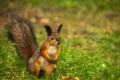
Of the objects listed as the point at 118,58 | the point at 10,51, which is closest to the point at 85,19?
the point at 118,58

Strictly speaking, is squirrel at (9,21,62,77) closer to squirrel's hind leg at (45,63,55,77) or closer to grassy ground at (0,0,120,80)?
squirrel's hind leg at (45,63,55,77)

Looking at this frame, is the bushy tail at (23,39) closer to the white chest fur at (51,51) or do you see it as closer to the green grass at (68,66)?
the green grass at (68,66)

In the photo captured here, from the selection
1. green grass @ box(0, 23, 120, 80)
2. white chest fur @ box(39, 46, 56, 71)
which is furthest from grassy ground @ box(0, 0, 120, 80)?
white chest fur @ box(39, 46, 56, 71)

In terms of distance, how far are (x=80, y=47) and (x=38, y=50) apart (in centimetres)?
301

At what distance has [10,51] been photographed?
7.15 meters

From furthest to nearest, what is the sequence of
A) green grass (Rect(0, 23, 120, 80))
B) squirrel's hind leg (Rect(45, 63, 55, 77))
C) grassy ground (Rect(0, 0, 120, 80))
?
1. grassy ground (Rect(0, 0, 120, 80))
2. green grass (Rect(0, 23, 120, 80))
3. squirrel's hind leg (Rect(45, 63, 55, 77))

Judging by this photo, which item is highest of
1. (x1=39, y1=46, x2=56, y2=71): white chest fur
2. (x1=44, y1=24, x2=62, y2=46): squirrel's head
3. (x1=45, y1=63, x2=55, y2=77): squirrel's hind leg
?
(x1=44, y1=24, x2=62, y2=46): squirrel's head

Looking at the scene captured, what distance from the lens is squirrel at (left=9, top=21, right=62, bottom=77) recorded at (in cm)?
583

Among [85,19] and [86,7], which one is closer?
[85,19]

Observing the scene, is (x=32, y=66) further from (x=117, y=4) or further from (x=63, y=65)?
(x=117, y=4)

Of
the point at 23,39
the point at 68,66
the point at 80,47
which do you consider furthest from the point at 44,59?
the point at 80,47

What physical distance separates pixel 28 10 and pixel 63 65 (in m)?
4.92

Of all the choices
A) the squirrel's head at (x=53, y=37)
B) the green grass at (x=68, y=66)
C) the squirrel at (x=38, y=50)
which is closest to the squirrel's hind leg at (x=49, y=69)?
the squirrel at (x=38, y=50)

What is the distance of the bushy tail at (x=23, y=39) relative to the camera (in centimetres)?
648
